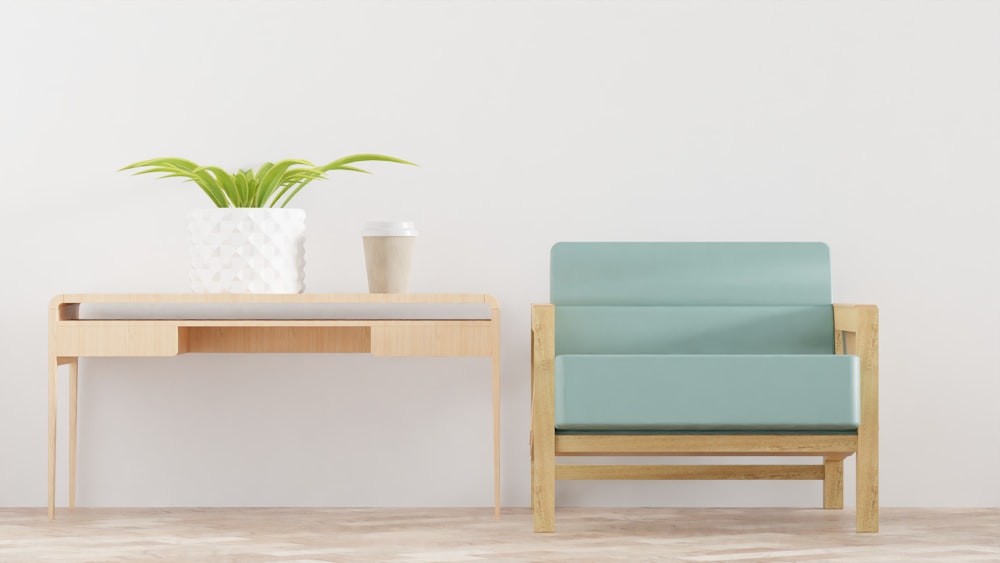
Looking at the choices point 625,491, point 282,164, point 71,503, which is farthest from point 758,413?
point 71,503

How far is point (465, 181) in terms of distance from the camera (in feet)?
9.00

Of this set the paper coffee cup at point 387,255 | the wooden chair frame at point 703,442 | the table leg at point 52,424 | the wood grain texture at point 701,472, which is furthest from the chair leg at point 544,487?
the table leg at point 52,424

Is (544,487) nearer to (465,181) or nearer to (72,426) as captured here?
(465,181)

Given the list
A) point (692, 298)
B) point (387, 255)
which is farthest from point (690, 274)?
point (387, 255)

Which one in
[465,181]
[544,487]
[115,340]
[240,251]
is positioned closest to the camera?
[544,487]

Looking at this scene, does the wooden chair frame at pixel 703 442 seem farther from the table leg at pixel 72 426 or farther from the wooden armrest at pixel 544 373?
the table leg at pixel 72 426

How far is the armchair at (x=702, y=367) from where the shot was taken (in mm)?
2113

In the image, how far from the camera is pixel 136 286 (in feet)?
8.96

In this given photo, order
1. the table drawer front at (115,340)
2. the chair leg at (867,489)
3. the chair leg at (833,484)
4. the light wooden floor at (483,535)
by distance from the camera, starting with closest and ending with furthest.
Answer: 1. the light wooden floor at (483,535)
2. the chair leg at (867,489)
3. the table drawer front at (115,340)
4. the chair leg at (833,484)

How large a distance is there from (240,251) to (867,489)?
165 cm

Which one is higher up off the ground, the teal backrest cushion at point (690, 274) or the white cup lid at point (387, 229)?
the white cup lid at point (387, 229)

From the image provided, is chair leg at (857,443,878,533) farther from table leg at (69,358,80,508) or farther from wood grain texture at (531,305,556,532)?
table leg at (69,358,80,508)

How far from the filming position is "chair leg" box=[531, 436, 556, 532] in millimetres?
2203

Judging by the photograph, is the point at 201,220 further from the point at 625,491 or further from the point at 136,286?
the point at 625,491
